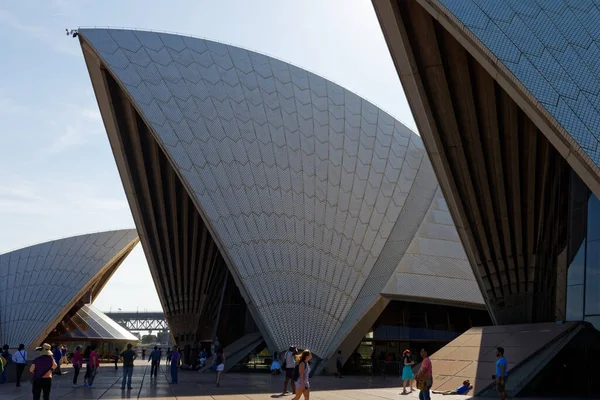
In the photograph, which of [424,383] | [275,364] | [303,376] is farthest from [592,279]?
[275,364]

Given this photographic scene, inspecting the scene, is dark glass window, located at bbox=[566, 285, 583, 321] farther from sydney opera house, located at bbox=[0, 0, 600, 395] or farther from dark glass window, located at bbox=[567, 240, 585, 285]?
dark glass window, located at bbox=[567, 240, 585, 285]

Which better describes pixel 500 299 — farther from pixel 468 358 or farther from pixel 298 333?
pixel 298 333

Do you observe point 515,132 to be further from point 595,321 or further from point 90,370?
point 90,370

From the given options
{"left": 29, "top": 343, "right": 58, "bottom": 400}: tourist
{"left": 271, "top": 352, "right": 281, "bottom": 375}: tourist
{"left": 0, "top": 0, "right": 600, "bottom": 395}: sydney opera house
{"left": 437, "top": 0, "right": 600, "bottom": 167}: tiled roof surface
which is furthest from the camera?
{"left": 271, "top": 352, "right": 281, "bottom": 375}: tourist

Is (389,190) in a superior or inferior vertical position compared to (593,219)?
superior

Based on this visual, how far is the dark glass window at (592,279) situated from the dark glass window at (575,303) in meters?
0.28

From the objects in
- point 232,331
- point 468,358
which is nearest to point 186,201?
point 232,331

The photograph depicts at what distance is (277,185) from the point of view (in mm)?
28719

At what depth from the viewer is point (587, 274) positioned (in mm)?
18500

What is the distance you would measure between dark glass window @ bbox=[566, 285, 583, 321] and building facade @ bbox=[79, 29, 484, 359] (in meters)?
7.81

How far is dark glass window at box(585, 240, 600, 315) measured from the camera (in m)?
18.0

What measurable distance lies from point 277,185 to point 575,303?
13603 mm

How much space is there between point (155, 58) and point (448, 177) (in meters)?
15.6

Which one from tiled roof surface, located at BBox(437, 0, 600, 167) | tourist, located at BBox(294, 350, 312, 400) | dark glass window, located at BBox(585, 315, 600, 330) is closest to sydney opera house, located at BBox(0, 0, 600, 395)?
tiled roof surface, located at BBox(437, 0, 600, 167)
